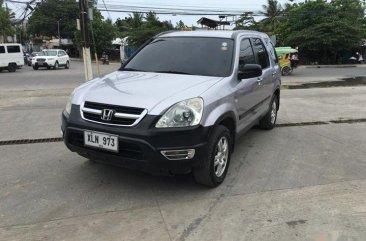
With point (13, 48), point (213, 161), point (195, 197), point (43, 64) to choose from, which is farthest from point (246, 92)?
point (43, 64)

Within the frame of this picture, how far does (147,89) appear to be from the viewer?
4.44m

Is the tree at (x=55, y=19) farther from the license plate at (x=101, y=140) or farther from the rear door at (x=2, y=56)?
the license plate at (x=101, y=140)

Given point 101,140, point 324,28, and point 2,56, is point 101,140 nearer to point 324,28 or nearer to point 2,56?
point 2,56

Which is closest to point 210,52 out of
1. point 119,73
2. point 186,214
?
point 119,73

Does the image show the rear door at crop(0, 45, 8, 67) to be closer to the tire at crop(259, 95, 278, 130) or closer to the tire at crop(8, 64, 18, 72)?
the tire at crop(8, 64, 18, 72)

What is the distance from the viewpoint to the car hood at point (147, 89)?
4.16m

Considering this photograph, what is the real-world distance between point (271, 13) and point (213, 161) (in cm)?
5115

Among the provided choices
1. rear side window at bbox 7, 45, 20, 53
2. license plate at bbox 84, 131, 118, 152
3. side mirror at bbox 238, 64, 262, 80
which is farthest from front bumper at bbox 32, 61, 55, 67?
license plate at bbox 84, 131, 118, 152

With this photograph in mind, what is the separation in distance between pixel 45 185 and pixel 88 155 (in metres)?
0.78

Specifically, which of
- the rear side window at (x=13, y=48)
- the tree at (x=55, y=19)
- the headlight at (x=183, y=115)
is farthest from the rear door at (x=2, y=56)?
the tree at (x=55, y=19)

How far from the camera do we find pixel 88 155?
4387mm

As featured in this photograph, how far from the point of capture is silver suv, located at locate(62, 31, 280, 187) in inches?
160

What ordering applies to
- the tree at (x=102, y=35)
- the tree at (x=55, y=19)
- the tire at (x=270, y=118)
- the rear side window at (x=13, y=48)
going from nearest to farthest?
the tire at (x=270, y=118)
the rear side window at (x=13, y=48)
the tree at (x=102, y=35)
the tree at (x=55, y=19)

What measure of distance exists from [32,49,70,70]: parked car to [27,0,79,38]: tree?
37541 mm
